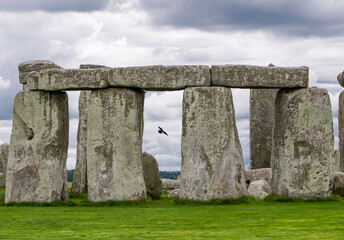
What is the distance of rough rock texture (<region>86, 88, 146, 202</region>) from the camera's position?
18000 millimetres

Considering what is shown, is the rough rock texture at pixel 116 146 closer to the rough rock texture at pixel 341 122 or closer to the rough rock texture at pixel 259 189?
the rough rock texture at pixel 259 189

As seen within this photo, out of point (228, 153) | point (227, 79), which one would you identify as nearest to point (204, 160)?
point (228, 153)

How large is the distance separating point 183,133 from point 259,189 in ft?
12.9

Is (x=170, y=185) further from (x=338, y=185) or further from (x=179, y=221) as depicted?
(x=179, y=221)

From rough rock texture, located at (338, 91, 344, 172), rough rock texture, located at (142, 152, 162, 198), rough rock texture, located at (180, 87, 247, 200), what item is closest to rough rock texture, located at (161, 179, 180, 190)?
rough rock texture, located at (142, 152, 162, 198)

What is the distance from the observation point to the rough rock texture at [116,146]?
18.0 meters

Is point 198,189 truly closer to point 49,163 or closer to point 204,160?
point 204,160

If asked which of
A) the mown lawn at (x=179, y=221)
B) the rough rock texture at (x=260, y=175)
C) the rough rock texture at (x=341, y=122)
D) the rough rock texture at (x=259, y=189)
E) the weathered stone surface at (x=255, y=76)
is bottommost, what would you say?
the mown lawn at (x=179, y=221)

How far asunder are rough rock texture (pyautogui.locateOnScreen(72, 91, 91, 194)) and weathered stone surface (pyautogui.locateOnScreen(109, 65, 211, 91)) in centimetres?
584

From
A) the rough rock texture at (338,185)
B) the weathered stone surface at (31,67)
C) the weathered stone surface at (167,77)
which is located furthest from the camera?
the weathered stone surface at (31,67)

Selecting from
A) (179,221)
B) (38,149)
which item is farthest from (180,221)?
(38,149)

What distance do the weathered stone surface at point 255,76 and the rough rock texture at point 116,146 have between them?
2327 millimetres

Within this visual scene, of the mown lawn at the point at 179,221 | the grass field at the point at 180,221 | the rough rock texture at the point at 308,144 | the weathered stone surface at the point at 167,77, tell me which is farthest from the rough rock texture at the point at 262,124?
the weathered stone surface at the point at 167,77

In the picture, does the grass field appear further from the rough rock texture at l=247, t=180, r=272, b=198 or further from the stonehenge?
the rough rock texture at l=247, t=180, r=272, b=198
